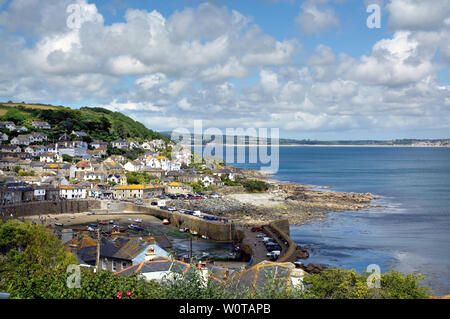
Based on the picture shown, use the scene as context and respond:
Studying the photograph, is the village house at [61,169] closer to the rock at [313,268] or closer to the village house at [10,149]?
the village house at [10,149]

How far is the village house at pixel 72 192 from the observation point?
58.9 metres

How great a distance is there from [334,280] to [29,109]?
114832mm

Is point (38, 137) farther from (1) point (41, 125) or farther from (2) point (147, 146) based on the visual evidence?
(2) point (147, 146)

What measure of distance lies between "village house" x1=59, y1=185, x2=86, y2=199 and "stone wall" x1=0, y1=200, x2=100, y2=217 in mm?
4521

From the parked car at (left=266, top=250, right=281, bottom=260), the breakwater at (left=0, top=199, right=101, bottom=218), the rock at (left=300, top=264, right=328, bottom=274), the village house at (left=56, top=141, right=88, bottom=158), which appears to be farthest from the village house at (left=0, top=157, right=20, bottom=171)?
the rock at (left=300, top=264, right=328, bottom=274)

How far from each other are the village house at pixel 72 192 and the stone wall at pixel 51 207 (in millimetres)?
4521

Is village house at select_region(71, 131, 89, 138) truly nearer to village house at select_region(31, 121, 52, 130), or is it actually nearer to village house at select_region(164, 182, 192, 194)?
village house at select_region(31, 121, 52, 130)

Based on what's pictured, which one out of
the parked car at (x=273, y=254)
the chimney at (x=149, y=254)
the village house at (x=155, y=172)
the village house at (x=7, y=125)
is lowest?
the parked car at (x=273, y=254)

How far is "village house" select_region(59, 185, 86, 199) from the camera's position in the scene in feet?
193

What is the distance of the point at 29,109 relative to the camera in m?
114

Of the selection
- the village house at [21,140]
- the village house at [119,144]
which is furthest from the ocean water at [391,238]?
the village house at [21,140]

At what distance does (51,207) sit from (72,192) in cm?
678

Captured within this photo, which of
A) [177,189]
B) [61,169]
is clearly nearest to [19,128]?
[61,169]
